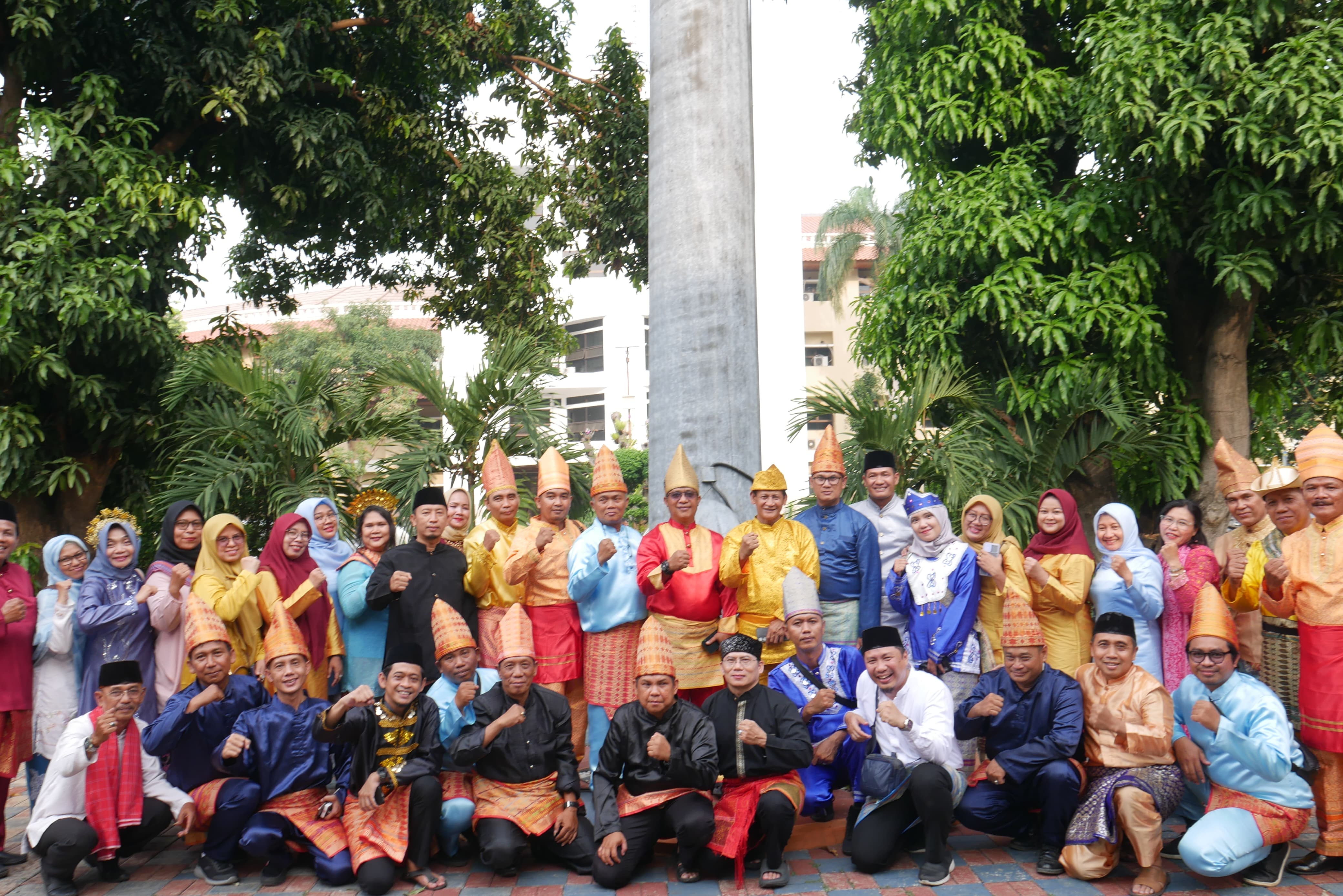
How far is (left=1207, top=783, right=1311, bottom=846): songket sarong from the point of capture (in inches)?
173

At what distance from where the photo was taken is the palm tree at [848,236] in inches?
1201

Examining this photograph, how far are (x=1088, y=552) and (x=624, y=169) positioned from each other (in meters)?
8.74

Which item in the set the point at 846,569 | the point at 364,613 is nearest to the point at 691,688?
the point at 846,569

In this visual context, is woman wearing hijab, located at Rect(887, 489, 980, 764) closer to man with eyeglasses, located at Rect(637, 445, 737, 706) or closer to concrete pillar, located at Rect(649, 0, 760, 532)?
man with eyeglasses, located at Rect(637, 445, 737, 706)

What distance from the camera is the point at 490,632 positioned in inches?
228

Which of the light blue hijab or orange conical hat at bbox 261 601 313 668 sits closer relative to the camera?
orange conical hat at bbox 261 601 313 668

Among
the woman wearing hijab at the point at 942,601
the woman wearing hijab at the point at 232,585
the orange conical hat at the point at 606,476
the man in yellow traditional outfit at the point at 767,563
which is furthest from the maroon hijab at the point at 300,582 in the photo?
the woman wearing hijab at the point at 942,601

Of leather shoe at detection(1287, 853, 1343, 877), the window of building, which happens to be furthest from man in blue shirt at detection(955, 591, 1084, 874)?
the window of building

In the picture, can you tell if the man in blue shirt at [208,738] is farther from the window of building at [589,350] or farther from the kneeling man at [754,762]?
the window of building at [589,350]

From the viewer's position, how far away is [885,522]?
6.06 metres

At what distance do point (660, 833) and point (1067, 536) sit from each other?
8.48ft

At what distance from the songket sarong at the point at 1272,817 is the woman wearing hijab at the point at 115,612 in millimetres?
5081

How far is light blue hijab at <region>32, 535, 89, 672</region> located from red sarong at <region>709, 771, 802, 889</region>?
10.8ft

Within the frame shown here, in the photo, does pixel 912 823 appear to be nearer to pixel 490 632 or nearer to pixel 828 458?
pixel 828 458
